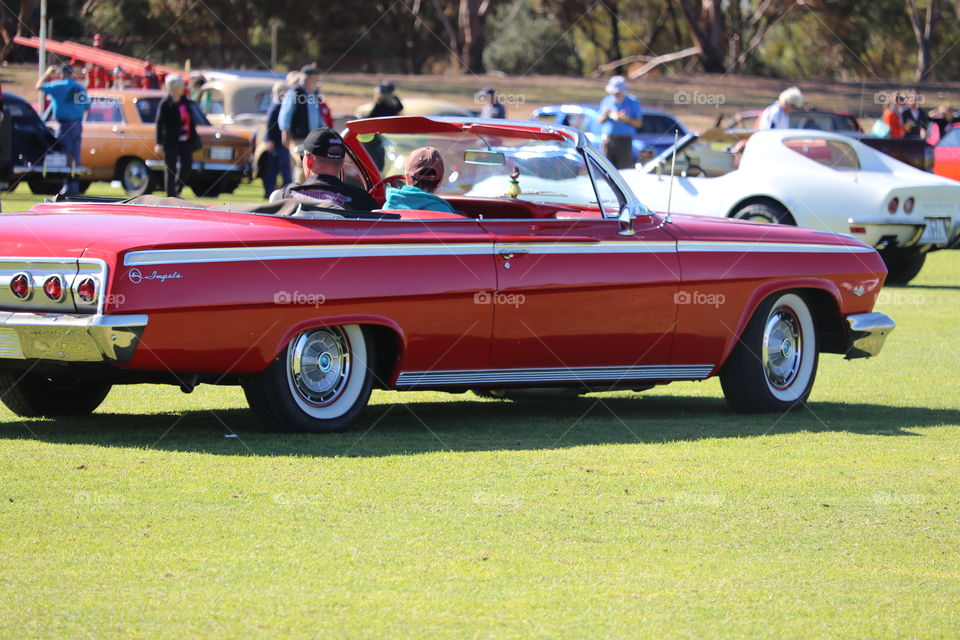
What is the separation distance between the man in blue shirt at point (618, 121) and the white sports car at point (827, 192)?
6.69 ft

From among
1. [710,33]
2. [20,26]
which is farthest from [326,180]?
[20,26]

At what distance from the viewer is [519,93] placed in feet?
145

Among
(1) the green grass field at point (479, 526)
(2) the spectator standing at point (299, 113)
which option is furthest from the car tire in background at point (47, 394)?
(2) the spectator standing at point (299, 113)

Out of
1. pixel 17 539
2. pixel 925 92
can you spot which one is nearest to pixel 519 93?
pixel 925 92

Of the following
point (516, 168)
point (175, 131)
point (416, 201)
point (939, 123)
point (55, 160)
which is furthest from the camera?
point (939, 123)

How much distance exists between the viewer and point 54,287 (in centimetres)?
598

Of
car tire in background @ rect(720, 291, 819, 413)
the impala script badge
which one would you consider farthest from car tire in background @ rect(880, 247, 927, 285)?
the impala script badge

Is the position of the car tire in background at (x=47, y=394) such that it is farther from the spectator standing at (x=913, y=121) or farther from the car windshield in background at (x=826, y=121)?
the spectator standing at (x=913, y=121)

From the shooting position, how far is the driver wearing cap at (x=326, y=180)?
6.98 meters

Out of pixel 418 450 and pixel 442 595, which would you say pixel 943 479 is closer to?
pixel 418 450

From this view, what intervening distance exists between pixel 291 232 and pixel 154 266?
672 millimetres

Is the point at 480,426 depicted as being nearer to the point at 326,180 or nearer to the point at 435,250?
the point at 435,250

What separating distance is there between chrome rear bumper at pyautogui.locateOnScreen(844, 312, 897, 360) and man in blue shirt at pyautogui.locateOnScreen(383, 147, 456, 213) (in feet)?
7.96

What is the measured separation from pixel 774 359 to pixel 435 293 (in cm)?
232
